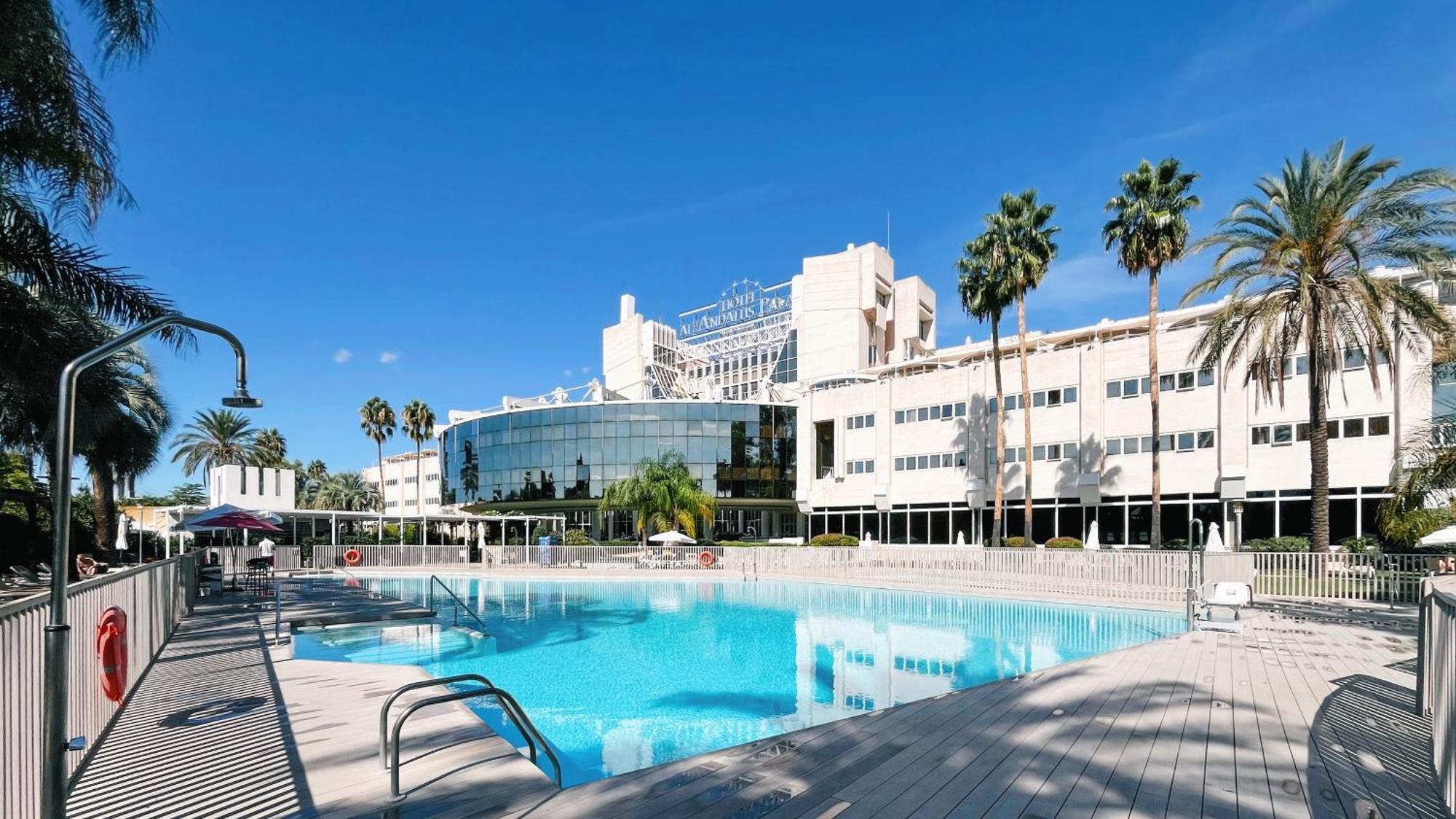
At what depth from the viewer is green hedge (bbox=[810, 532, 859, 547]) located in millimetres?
35156

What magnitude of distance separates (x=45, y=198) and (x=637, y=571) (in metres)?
23.4

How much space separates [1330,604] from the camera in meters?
16.5

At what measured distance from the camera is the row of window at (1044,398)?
35344 mm

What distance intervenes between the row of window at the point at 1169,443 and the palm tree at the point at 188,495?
271ft

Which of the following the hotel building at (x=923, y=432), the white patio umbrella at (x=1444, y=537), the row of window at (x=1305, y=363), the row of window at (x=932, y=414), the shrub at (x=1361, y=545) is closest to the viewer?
the white patio umbrella at (x=1444, y=537)

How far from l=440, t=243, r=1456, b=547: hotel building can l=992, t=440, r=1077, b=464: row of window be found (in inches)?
3.0

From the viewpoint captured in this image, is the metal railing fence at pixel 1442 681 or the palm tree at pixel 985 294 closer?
the metal railing fence at pixel 1442 681

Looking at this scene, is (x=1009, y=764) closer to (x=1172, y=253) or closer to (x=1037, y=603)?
(x=1037, y=603)

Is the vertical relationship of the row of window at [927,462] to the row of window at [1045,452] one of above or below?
below

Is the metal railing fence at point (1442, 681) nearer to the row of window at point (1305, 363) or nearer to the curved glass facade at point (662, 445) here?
the row of window at point (1305, 363)

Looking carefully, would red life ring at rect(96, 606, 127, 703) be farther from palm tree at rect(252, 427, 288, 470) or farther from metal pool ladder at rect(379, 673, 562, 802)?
palm tree at rect(252, 427, 288, 470)

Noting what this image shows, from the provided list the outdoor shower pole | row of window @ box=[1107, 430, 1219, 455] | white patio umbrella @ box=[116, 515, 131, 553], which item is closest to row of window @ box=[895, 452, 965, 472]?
row of window @ box=[1107, 430, 1219, 455]

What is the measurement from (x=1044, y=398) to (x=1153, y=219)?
1209 centimetres

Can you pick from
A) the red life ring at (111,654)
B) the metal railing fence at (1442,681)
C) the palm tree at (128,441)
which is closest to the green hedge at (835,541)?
the palm tree at (128,441)
